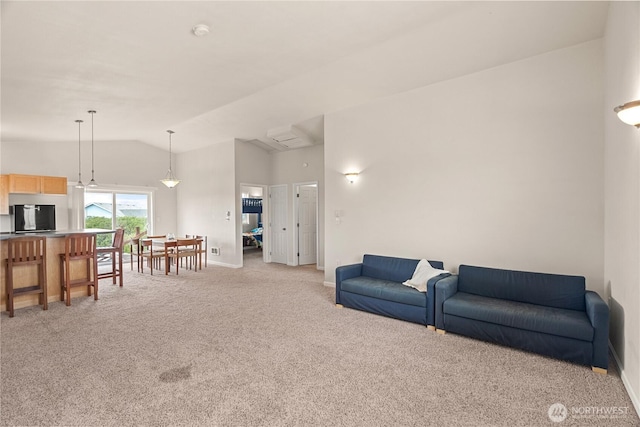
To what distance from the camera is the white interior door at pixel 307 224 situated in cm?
795

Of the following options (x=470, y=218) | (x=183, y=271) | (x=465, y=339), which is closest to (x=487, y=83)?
(x=470, y=218)

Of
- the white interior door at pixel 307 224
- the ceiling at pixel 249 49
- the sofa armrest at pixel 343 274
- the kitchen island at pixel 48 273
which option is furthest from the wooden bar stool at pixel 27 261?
the white interior door at pixel 307 224

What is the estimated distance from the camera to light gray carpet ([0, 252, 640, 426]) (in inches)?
83.3

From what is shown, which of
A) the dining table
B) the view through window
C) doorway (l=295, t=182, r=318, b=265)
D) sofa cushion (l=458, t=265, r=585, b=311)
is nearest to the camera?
sofa cushion (l=458, t=265, r=585, b=311)

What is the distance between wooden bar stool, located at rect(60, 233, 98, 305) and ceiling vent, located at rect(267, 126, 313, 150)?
379cm

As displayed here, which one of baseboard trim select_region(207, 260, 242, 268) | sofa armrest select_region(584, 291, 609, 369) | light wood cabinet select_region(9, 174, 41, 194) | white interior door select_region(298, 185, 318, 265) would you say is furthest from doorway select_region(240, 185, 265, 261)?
sofa armrest select_region(584, 291, 609, 369)

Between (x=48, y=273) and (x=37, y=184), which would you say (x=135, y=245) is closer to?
(x=37, y=184)

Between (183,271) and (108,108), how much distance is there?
143 inches

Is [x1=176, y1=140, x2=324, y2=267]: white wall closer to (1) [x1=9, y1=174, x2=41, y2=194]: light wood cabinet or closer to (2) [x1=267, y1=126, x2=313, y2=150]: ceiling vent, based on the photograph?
(2) [x1=267, y1=126, x2=313, y2=150]: ceiling vent

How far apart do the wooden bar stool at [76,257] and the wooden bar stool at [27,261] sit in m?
0.25

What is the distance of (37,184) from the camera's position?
20.7 feet

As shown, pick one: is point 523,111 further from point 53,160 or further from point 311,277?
point 53,160

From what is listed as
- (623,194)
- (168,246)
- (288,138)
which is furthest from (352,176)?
(168,246)

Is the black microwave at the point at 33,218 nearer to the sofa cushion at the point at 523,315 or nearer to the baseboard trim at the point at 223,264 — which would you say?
the baseboard trim at the point at 223,264
